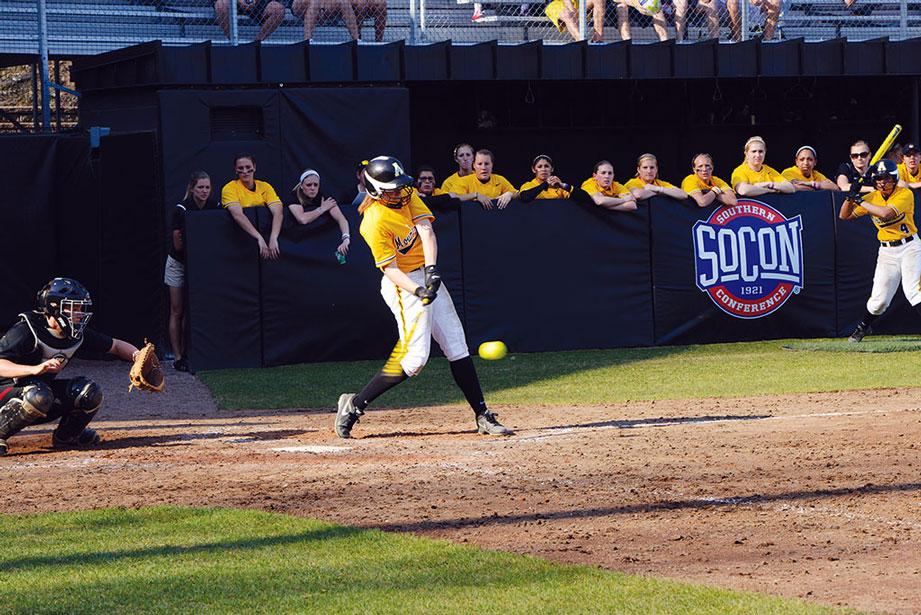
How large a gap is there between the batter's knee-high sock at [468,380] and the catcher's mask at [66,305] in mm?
2579

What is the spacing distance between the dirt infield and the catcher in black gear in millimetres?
297

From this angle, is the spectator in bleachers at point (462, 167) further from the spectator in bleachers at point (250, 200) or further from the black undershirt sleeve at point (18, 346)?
the black undershirt sleeve at point (18, 346)

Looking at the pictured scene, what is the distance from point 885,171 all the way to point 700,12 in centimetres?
506

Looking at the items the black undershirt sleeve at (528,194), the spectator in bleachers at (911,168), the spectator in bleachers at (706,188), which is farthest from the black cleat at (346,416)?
the spectator in bleachers at (911,168)

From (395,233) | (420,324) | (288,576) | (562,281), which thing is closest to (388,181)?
(395,233)

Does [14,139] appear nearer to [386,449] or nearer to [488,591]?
[386,449]

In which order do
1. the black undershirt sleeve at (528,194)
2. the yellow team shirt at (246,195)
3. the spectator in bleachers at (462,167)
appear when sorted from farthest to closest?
the spectator in bleachers at (462,167)
the black undershirt sleeve at (528,194)
the yellow team shirt at (246,195)

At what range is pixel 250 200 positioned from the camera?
14688 millimetres

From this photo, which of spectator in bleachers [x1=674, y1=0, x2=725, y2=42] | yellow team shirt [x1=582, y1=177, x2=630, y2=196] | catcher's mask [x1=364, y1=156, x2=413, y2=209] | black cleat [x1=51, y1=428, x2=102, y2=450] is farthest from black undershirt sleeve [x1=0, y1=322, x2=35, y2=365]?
spectator in bleachers [x1=674, y1=0, x2=725, y2=42]

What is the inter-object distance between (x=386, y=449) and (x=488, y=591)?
3.69m

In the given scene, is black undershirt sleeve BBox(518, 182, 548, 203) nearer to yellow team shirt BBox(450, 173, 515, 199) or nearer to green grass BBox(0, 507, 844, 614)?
yellow team shirt BBox(450, 173, 515, 199)

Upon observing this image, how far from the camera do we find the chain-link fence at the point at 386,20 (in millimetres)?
17734

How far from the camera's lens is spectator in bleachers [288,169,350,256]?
14617 mm

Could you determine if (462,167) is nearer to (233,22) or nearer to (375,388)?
(233,22)
